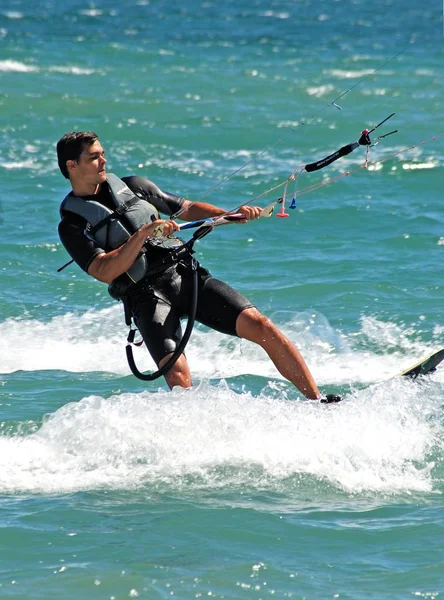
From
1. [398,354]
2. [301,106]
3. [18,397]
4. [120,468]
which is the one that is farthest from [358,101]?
[120,468]

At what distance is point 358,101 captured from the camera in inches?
655

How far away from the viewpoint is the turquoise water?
4570 mm

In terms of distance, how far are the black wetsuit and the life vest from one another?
40mm

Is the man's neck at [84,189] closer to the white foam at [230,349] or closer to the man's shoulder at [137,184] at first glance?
the man's shoulder at [137,184]

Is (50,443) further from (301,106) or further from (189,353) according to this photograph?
(301,106)

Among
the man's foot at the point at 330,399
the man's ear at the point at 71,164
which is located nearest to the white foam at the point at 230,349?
the man's foot at the point at 330,399

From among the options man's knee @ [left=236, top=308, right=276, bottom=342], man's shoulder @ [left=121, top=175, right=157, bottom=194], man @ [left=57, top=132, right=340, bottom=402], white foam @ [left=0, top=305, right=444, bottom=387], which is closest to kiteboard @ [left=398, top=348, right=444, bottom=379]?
white foam @ [left=0, top=305, right=444, bottom=387]

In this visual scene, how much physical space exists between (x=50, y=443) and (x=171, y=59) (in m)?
15.8

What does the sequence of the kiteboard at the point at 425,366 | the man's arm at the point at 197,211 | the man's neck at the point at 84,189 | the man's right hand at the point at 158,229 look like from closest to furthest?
the man's right hand at the point at 158,229, the man's neck at the point at 84,189, the man's arm at the point at 197,211, the kiteboard at the point at 425,366

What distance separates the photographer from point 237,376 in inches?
293

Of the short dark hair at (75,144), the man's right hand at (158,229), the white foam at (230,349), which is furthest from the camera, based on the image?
the white foam at (230,349)

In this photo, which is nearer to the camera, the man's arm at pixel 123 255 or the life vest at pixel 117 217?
the man's arm at pixel 123 255

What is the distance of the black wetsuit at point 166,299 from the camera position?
566cm

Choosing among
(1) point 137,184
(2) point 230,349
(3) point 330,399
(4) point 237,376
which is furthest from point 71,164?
(2) point 230,349
